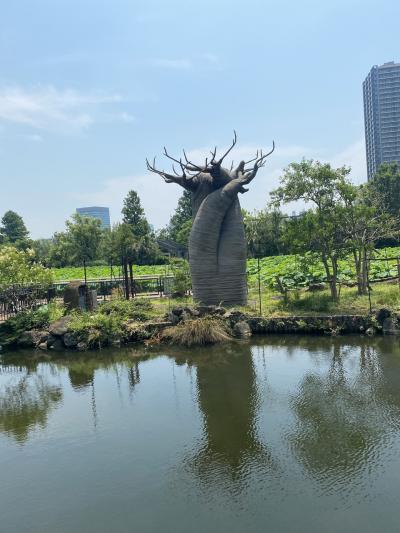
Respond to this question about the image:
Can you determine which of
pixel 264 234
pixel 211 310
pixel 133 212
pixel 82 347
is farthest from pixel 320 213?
pixel 133 212

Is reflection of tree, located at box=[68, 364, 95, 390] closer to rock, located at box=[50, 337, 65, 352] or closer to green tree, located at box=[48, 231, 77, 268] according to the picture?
rock, located at box=[50, 337, 65, 352]

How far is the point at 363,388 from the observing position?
848 cm

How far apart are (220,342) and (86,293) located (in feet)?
17.7

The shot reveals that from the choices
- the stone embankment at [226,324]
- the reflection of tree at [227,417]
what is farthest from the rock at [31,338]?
the reflection of tree at [227,417]

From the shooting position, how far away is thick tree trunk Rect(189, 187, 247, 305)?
49.5ft

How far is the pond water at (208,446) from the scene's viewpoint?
193 inches

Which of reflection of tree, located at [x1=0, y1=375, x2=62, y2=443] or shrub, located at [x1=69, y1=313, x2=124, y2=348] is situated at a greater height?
shrub, located at [x1=69, y1=313, x2=124, y2=348]

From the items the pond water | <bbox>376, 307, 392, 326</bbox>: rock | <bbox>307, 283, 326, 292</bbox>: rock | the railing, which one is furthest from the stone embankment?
<bbox>307, 283, 326, 292</bbox>: rock

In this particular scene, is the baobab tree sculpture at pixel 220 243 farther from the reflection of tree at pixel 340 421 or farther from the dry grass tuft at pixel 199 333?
the reflection of tree at pixel 340 421

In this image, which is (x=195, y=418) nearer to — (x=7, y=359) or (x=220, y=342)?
(x=220, y=342)

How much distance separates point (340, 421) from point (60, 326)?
9202 mm

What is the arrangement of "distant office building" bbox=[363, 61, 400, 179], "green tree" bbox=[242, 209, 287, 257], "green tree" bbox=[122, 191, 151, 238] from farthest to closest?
"distant office building" bbox=[363, 61, 400, 179] < "green tree" bbox=[122, 191, 151, 238] < "green tree" bbox=[242, 209, 287, 257]

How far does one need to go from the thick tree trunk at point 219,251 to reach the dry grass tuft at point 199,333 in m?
2.10

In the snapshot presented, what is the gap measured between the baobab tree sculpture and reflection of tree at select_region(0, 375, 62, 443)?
A: 6058 millimetres
